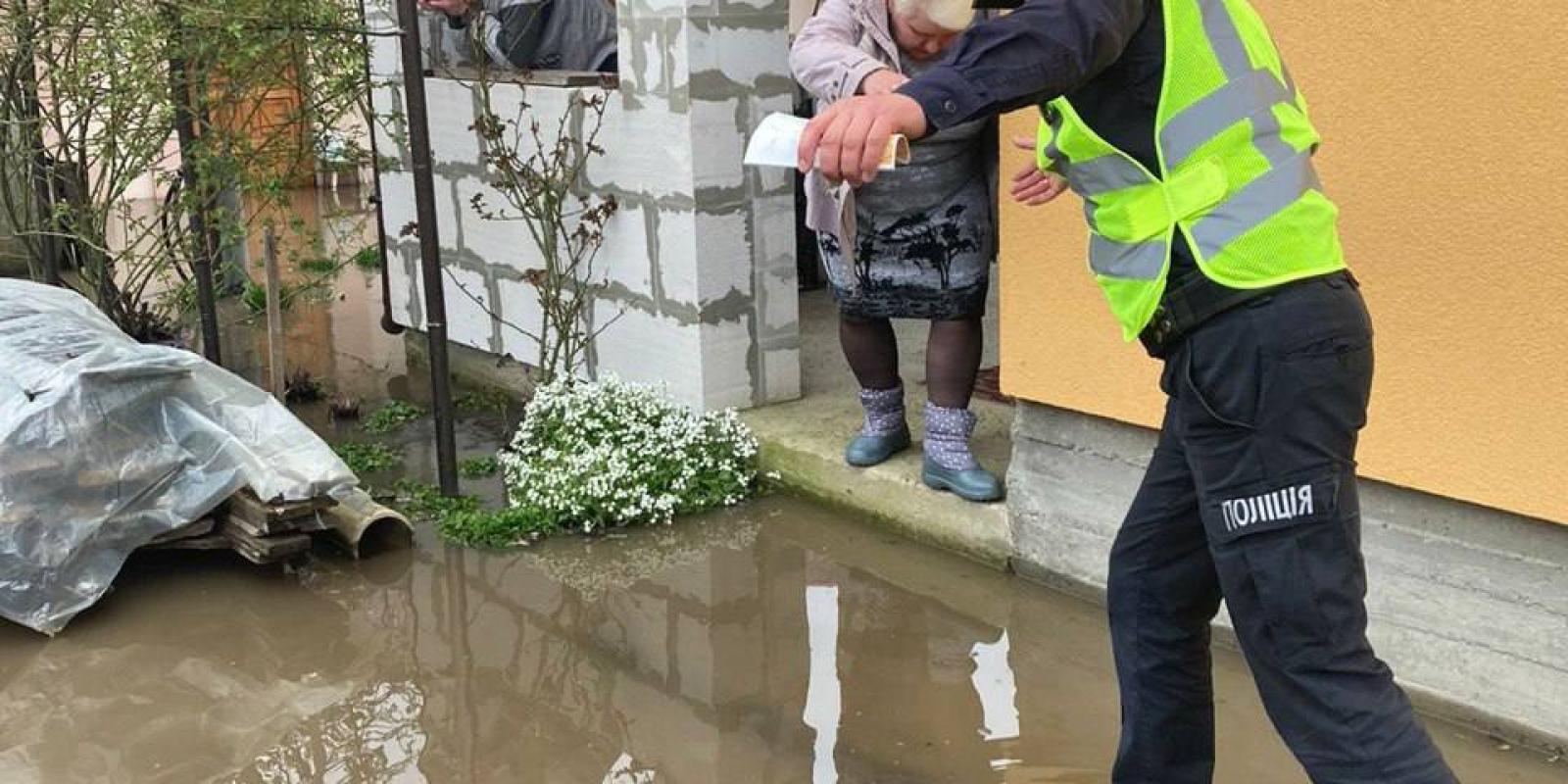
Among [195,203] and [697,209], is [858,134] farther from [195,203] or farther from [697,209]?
[195,203]

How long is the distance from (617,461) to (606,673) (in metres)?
1.15

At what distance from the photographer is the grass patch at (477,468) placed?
5684 mm

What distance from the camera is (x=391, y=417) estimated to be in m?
6.40

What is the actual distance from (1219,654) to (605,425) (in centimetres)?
219

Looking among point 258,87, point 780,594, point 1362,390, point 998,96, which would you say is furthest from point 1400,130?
point 258,87

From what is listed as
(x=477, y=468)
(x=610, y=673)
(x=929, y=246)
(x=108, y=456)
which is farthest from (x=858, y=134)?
(x=477, y=468)

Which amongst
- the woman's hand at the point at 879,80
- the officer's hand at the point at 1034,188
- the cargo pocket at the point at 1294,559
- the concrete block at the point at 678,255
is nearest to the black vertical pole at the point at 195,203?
the concrete block at the point at 678,255

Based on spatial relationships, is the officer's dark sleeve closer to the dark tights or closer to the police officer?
the police officer

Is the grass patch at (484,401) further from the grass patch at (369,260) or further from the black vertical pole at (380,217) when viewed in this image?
the grass patch at (369,260)

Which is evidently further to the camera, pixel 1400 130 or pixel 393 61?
pixel 393 61

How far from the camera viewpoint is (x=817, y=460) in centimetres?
508

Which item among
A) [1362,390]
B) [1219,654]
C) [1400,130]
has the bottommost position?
[1219,654]

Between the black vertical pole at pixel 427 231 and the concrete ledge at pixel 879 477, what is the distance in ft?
3.35

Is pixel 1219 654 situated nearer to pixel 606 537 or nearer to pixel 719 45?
pixel 606 537
